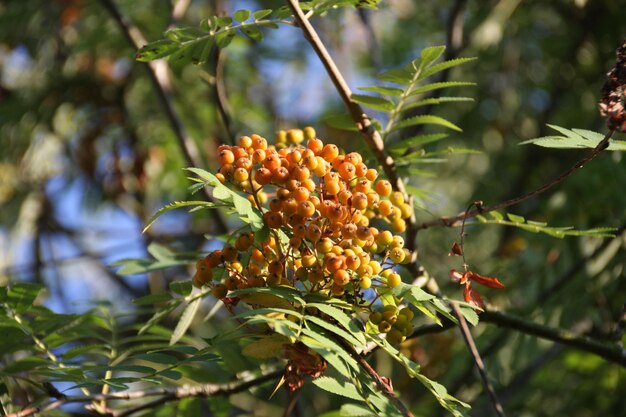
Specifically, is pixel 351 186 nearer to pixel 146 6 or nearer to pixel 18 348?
pixel 18 348

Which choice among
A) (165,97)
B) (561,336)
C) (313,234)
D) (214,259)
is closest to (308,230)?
(313,234)

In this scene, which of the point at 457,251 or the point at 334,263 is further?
the point at 457,251

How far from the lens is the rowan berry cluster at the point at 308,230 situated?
53.6 inches

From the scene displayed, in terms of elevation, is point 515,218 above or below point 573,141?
below

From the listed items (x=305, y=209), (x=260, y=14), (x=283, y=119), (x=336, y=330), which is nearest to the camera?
(x=336, y=330)

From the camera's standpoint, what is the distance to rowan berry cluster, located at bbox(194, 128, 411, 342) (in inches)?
53.6

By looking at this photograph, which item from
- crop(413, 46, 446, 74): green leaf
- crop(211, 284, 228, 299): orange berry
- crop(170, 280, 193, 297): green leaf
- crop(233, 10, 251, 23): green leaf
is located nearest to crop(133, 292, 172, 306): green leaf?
crop(170, 280, 193, 297): green leaf

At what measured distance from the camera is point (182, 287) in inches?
69.1

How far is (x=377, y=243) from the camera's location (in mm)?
1479

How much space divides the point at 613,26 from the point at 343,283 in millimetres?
2711

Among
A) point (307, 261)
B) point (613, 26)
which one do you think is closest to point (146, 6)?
point (613, 26)

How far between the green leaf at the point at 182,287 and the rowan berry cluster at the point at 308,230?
25 cm

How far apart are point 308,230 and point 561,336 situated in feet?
2.47

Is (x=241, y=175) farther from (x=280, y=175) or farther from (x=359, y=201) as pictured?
(x=359, y=201)
